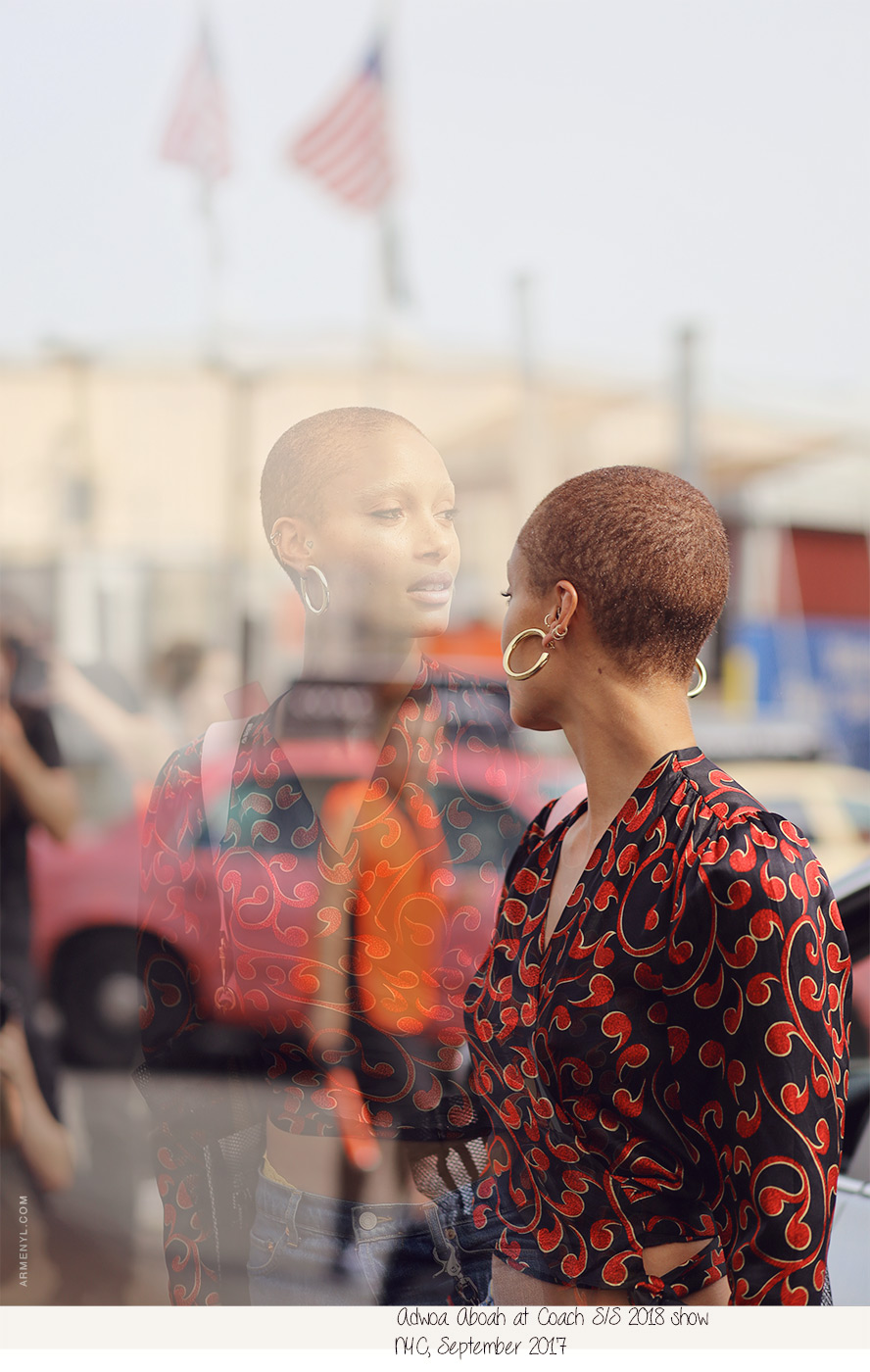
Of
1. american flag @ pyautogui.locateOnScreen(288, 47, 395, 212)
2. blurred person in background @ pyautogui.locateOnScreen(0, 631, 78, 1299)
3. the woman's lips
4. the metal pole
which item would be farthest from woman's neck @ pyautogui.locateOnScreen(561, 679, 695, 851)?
american flag @ pyautogui.locateOnScreen(288, 47, 395, 212)

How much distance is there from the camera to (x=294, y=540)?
110 cm

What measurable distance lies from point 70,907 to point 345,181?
195cm

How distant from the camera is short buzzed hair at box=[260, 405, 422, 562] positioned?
107cm

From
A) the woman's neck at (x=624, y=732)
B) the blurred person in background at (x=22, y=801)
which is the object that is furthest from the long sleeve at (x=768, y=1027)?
the blurred person in background at (x=22, y=801)

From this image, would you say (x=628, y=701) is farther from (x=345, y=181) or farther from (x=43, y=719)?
(x=345, y=181)

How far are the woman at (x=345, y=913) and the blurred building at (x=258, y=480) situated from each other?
0.09 metres

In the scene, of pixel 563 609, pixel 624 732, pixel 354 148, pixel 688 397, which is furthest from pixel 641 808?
pixel 354 148

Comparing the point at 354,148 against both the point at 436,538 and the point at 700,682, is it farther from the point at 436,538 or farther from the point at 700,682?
the point at 700,682

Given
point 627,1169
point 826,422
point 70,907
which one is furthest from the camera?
point 826,422

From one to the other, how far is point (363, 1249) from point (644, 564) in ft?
2.48

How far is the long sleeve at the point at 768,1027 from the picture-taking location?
2.41ft

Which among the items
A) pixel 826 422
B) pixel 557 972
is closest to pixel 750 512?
pixel 826 422

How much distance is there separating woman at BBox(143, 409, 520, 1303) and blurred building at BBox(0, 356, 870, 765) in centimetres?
9

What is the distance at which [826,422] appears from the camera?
3.24 m
